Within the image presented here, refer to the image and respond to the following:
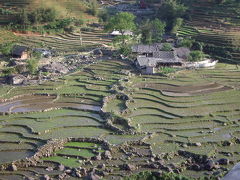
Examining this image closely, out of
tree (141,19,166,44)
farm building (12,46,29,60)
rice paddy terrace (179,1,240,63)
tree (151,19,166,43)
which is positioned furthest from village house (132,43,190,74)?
farm building (12,46,29,60)

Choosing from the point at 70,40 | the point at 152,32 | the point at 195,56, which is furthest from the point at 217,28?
the point at 70,40

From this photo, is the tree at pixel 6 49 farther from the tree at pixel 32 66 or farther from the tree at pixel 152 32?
the tree at pixel 152 32

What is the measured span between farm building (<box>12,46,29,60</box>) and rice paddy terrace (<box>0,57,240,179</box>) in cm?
879

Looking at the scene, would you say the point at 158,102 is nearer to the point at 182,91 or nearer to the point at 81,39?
the point at 182,91

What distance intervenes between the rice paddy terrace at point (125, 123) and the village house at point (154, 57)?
191 cm

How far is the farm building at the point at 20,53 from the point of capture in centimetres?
4162

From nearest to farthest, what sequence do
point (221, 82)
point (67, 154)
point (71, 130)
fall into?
point (67, 154)
point (71, 130)
point (221, 82)

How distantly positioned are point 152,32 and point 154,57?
10.6 m

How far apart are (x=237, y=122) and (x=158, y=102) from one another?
6407 mm

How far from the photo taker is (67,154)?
834 inches

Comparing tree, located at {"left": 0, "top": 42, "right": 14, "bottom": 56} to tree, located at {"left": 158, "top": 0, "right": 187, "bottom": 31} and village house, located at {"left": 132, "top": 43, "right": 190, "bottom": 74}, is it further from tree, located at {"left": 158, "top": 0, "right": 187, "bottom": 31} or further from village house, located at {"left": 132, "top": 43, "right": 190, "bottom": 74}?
tree, located at {"left": 158, "top": 0, "right": 187, "bottom": 31}

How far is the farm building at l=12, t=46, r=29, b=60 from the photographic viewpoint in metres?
41.6

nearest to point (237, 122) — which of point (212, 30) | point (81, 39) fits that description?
point (212, 30)

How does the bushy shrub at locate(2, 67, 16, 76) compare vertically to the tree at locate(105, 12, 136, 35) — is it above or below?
below
